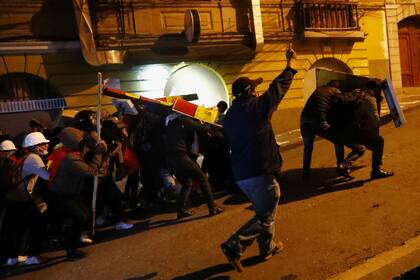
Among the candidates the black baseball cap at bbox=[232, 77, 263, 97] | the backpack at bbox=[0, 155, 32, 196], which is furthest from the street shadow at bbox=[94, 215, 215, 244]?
the black baseball cap at bbox=[232, 77, 263, 97]

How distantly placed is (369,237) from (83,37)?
30.5 feet

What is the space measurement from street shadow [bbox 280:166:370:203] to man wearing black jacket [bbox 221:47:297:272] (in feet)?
7.51

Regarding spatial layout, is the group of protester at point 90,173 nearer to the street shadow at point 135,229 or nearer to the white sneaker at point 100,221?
the white sneaker at point 100,221

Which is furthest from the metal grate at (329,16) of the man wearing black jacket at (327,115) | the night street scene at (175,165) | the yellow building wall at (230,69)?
the man wearing black jacket at (327,115)

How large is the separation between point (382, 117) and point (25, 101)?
922cm

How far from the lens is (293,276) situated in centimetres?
423

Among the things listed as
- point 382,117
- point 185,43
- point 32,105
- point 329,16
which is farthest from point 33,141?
point 329,16

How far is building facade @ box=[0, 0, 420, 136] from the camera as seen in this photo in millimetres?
11789

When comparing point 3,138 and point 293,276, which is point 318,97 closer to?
point 293,276

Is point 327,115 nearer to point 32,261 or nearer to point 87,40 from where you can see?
point 32,261

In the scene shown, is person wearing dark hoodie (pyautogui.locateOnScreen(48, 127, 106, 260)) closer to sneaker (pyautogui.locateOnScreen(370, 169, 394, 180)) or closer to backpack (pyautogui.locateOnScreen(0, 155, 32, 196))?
→ backpack (pyautogui.locateOnScreen(0, 155, 32, 196))

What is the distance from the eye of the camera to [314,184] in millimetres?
7203

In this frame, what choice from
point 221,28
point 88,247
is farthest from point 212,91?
point 88,247

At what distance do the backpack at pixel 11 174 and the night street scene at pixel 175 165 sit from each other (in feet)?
0.08
